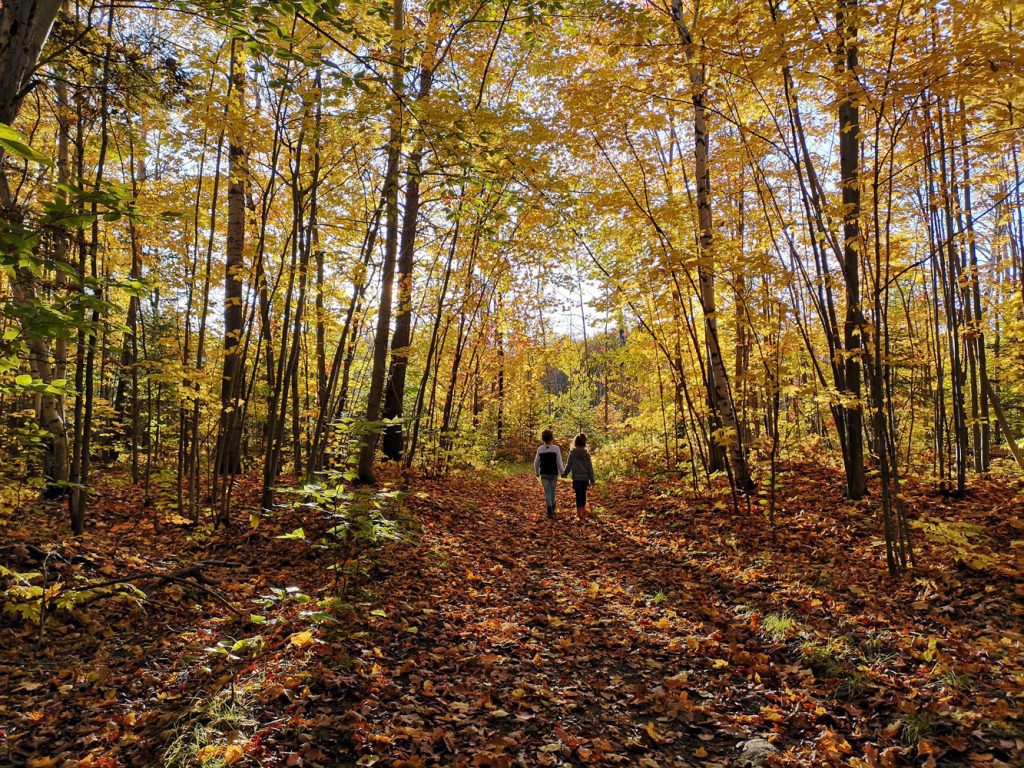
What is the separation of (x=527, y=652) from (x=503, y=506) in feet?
22.4

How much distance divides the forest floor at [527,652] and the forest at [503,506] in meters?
0.03

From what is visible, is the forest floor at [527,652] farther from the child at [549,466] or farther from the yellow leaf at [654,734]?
the child at [549,466]

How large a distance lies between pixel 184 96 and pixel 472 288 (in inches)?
245

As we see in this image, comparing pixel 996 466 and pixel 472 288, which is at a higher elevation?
pixel 472 288

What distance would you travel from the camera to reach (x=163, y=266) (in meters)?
9.23

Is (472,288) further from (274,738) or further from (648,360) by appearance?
(274,738)

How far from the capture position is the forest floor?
114 inches

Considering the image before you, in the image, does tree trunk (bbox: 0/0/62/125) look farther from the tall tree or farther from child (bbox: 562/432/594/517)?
child (bbox: 562/432/594/517)

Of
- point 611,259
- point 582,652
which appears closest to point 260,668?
point 582,652

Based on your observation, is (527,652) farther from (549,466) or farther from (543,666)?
(549,466)

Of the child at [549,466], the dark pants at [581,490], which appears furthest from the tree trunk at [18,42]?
the dark pants at [581,490]

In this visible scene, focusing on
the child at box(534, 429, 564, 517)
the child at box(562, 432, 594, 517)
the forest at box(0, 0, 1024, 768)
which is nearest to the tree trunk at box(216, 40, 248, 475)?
the forest at box(0, 0, 1024, 768)

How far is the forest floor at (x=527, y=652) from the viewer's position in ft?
9.53

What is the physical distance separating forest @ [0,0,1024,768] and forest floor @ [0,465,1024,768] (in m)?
0.03
